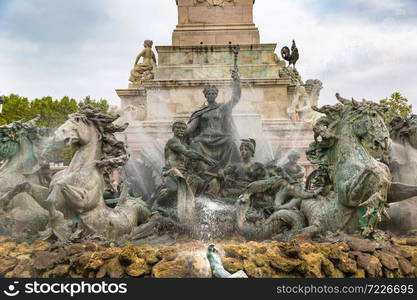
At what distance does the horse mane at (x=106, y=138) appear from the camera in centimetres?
661

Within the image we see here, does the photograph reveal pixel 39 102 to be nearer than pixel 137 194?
No

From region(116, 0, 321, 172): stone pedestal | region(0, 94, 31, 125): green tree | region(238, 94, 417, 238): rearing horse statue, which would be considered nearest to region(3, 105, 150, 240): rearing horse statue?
region(238, 94, 417, 238): rearing horse statue

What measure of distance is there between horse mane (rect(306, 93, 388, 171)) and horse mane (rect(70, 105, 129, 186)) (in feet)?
8.04

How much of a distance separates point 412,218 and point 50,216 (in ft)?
14.6

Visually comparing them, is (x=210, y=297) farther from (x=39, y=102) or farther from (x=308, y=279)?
(x=39, y=102)

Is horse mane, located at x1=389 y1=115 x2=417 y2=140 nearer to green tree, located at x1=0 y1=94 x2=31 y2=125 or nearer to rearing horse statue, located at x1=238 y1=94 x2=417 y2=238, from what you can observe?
rearing horse statue, located at x1=238 y1=94 x2=417 y2=238

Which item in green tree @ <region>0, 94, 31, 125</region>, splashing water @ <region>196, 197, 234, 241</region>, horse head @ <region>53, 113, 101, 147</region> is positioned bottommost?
splashing water @ <region>196, 197, 234, 241</region>

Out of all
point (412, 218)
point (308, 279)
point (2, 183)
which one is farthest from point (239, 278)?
point (2, 183)

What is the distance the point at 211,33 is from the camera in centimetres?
1364

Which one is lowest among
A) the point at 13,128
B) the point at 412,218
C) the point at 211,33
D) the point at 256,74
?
the point at 412,218

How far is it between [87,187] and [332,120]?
319 centimetres

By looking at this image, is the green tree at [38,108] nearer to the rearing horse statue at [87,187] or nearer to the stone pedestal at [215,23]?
the stone pedestal at [215,23]

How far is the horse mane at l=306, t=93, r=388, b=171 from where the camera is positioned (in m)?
6.45

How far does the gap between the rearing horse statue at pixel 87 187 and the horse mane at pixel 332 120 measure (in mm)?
2327
